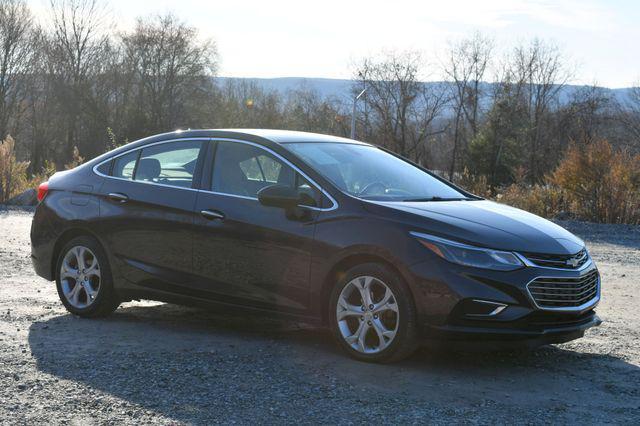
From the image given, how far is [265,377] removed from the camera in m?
5.29

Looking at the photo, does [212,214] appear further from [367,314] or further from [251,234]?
[367,314]

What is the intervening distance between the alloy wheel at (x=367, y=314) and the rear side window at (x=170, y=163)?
1747 millimetres

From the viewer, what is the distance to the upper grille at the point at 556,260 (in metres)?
5.42

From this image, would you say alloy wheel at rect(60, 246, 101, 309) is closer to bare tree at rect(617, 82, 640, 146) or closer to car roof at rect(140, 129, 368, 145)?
car roof at rect(140, 129, 368, 145)

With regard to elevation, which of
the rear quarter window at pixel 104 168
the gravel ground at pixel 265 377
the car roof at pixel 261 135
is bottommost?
the gravel ground at pixel 265 377

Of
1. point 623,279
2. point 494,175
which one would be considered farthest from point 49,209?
point 494,175

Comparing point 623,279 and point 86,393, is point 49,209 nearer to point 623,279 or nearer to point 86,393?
point 86,393

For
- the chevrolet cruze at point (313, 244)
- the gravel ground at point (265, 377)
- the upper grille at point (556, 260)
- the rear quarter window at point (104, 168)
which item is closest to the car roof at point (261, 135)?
the chevrolet cruze at point (313, 244)

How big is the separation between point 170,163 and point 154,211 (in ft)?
1.48

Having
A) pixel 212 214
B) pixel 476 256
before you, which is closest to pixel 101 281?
pixel 212 214

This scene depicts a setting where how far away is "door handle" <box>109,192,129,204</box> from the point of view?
695 cm

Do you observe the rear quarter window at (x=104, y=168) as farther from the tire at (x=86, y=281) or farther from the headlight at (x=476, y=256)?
the headlight at (x=476, y=256)

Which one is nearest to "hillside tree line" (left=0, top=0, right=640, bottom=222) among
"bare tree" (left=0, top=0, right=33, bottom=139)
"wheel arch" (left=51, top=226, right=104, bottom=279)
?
"bare tree" (left=0, top=0, right=33, bottom=139)

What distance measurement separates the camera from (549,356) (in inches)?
244
